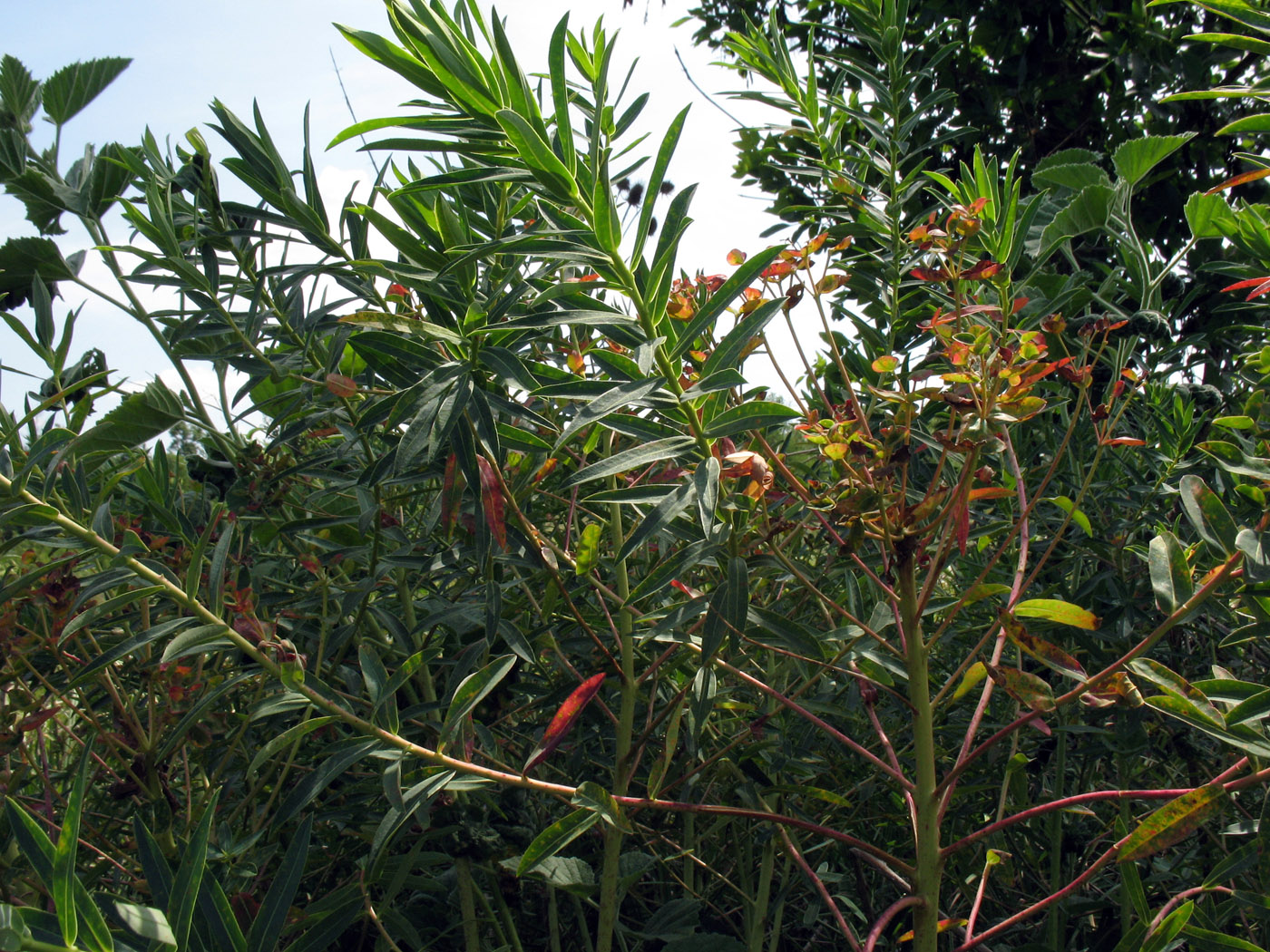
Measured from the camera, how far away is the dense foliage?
870 mm

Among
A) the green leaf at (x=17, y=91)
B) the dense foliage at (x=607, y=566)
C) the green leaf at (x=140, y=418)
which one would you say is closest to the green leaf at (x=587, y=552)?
the dense foliage at (x=607, y=566)

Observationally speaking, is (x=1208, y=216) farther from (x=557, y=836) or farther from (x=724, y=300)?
(x=557, y=836)

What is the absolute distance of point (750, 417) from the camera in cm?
88

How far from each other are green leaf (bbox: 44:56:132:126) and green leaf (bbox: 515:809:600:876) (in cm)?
152

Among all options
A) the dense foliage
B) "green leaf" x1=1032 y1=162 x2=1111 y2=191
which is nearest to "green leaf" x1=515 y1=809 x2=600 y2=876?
the dense foliage

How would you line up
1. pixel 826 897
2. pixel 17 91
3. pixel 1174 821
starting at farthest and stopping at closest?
pixel 17 91 < pixel 826 897 < pixel 1174 821

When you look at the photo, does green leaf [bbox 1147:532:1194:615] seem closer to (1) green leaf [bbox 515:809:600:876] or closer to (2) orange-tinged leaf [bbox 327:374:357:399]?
(1) green leaf [bbox 515:809:600:876]

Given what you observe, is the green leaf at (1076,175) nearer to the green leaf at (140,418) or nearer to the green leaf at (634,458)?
the green leaf at (634,458)

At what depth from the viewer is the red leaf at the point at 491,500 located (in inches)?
37.7

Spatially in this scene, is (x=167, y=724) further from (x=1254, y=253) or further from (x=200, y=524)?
(x=1254, y=253)

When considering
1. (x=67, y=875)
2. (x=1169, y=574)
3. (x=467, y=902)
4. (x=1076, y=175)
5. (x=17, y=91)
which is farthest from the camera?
(x=17, y=91)

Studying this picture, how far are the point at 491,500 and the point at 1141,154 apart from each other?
110 cm

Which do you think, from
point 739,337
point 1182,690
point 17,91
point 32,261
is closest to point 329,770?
point 739,337

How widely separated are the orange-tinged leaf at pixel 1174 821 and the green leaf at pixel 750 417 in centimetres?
49
